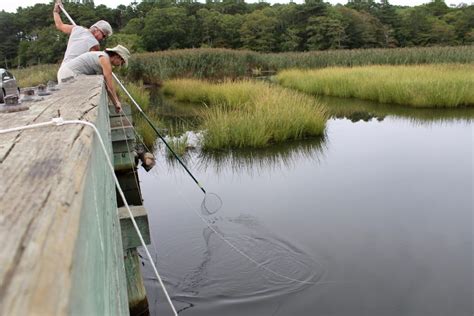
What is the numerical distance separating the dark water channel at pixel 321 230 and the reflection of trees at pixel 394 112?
2.22 m

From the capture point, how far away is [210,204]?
6309 millimetres

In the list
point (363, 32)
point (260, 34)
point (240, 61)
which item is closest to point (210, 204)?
point (240, 61)

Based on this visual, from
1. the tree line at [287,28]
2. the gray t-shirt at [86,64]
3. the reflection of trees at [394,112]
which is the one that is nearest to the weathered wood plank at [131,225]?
the gray t-shirt at [86,64]

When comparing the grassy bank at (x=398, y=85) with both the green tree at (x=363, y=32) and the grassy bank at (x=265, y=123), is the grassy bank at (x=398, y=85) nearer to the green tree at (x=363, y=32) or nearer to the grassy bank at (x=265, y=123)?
the grassy bank at (x=265, y=123)

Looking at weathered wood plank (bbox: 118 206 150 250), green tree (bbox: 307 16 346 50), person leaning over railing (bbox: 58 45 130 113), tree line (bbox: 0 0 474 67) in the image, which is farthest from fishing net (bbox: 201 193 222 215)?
green tree (bbox: 307 16 346 50)

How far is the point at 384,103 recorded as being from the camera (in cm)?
1395

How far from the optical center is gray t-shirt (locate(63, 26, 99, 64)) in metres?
5.95

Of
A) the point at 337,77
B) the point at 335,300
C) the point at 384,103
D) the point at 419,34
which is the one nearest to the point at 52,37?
the point at 337,77

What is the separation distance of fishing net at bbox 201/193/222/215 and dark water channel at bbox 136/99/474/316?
9 cm

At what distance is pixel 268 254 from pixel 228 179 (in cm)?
252

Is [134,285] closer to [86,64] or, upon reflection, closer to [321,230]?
[321,230]

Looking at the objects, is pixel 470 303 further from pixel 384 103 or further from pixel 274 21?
pixel 274 21

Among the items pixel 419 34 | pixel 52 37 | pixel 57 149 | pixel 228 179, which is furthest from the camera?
pixel 419 34

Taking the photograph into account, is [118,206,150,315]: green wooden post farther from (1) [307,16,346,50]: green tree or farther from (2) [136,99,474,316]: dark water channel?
(1) [307,16,346,50]: green tree
